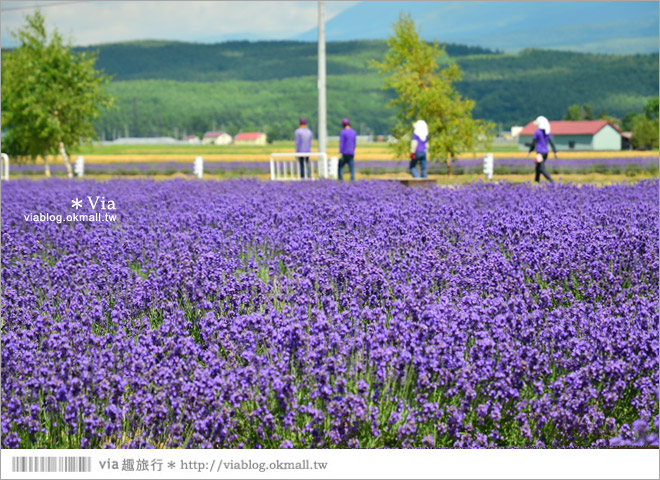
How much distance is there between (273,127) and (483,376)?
16054 cm

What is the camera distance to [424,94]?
1072 inches

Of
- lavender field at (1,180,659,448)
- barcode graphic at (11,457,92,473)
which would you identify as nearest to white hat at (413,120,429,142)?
lavender field at (1,180,659,448)

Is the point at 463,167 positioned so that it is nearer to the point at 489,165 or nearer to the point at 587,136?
the point at 489,165

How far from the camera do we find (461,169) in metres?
32.8

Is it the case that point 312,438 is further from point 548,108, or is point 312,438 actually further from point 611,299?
point 548,108

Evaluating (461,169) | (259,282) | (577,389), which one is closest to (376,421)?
(577,389)

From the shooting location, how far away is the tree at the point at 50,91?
108 feet

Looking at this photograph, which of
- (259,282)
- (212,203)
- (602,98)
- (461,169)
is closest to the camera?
(259,282)

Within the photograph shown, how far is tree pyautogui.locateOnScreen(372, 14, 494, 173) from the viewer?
90.8ft

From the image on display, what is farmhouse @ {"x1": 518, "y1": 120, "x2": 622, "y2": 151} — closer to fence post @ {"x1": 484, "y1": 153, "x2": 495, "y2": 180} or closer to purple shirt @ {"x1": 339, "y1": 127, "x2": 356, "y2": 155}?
fence post @ {"x1": 484, "y1": 153, "x2": 495, "y2": 180}

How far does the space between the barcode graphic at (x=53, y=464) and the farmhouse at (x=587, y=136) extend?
107m

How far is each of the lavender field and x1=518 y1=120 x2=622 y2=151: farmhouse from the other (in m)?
104

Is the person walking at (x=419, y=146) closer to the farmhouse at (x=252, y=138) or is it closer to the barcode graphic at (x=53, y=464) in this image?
the barcode graphic at (x=53, y=464)

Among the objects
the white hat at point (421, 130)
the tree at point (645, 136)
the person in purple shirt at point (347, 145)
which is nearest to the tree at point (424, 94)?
the person in purple shirt at point (347, 145)
